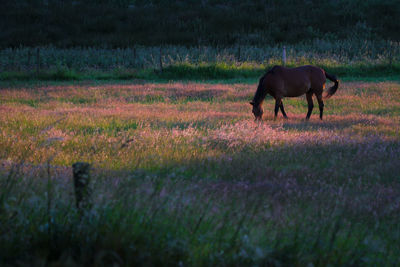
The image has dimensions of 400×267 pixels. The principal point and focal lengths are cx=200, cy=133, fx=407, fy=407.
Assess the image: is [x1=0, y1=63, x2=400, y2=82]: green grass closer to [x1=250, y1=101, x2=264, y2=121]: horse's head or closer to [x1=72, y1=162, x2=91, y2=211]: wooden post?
[x1=250, y1=101, x2=264, y2=121]: horse's head

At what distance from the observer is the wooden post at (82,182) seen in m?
3.61

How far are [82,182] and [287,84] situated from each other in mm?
10552

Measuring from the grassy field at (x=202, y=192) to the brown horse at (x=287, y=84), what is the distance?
70 cm

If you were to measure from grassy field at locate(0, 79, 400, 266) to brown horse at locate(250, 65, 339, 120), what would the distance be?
2.30 feet

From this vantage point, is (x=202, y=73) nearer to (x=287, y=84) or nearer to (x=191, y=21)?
(x=287, y=84)

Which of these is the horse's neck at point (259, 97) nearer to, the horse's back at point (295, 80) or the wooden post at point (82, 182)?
the horse's back at point (295, 80)

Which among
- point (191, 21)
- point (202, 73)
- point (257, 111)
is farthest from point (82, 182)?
point (191, 21)

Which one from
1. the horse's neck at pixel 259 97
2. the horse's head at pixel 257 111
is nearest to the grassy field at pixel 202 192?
the horse's head at pixel 257 111

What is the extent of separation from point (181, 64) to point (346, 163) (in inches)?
887

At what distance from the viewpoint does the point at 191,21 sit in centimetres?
5366

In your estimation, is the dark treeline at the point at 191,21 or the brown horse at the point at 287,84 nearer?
the brown horse at the point at 287,84

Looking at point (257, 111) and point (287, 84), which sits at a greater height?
point (287, 84)

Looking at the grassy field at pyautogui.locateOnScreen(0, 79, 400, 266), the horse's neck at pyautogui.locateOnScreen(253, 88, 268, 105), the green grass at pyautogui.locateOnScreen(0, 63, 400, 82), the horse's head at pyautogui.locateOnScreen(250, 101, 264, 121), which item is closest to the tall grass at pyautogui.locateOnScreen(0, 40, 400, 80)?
the green grass at pyautogui.locateOnScreen(0, 63, 400, 82)

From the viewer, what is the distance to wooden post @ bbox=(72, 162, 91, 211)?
3611 millimetres
